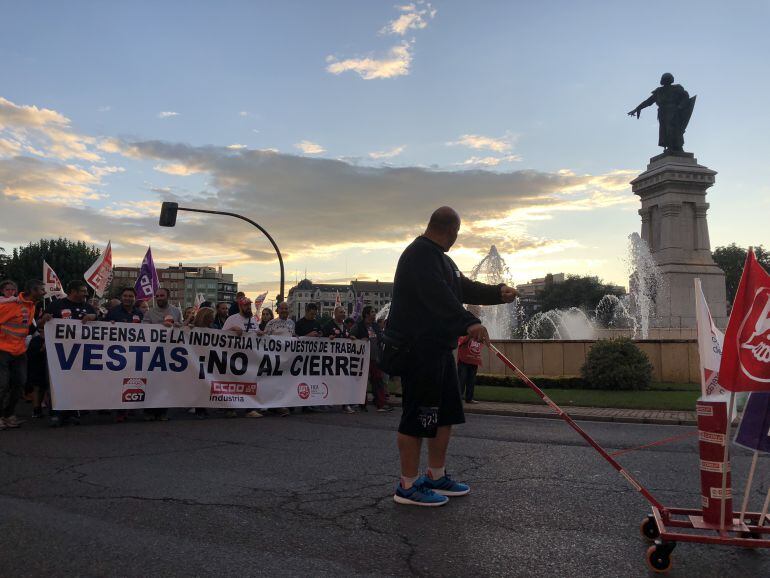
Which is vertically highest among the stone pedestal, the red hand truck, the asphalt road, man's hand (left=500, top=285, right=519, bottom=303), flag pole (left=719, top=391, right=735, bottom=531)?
the stone pedestal

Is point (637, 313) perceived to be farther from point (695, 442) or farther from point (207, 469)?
Result: point (207, 469)

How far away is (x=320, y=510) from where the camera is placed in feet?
14.4

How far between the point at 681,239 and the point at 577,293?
62533 millimetres

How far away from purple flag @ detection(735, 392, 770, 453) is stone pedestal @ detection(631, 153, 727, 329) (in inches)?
935

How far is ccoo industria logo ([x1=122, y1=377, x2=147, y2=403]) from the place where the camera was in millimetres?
9617

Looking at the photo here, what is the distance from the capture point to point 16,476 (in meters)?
5.61

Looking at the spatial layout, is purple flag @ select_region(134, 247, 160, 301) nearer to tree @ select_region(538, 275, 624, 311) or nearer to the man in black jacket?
the man in black jacket

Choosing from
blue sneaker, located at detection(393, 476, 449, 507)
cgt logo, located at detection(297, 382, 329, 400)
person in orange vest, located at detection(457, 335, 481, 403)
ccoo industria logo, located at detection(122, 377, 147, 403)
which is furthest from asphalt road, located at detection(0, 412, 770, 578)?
person in orange vest, located at detection(457, 335, 481, 403)

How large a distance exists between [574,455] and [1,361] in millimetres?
7287

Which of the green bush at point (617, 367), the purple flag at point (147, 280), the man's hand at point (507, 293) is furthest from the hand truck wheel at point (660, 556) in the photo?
the purple flag at point (147, 280)

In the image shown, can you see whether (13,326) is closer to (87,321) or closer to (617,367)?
(87,321)

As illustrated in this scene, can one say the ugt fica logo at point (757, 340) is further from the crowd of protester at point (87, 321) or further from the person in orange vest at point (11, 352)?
the person in orange vest at point (11, 352)

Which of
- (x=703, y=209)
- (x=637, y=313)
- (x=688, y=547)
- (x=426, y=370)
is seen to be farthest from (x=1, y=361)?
(x=703, y=209)

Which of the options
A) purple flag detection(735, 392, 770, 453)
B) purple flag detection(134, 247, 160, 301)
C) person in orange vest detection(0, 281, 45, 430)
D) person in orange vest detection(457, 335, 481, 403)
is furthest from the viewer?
purple flag detection(134, 247, 160, 301)
